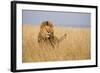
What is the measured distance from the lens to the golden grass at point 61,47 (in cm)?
130

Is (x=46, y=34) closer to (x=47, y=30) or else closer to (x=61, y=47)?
(x=47, y=30)

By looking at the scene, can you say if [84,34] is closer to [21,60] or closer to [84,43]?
[84,43]

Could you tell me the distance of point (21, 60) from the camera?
4.19 feet

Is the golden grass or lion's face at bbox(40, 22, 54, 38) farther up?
lion's face at bbox(40, 22, 54, 38)

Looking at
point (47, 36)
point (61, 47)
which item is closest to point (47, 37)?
point (47, 36)

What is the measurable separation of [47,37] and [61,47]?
0.39ft

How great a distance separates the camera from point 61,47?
4.56 feet

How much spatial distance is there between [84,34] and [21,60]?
1.57 ft

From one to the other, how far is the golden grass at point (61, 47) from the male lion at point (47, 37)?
0.08 feet

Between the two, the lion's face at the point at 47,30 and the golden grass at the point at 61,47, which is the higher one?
the lion's face at the point at 47,30

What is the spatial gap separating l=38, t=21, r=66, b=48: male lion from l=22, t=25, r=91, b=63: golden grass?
3 cm

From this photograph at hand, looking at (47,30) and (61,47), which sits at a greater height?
(47,30)

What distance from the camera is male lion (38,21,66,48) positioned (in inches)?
52.6

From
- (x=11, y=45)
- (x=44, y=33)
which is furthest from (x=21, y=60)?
(x=44, y=33)
